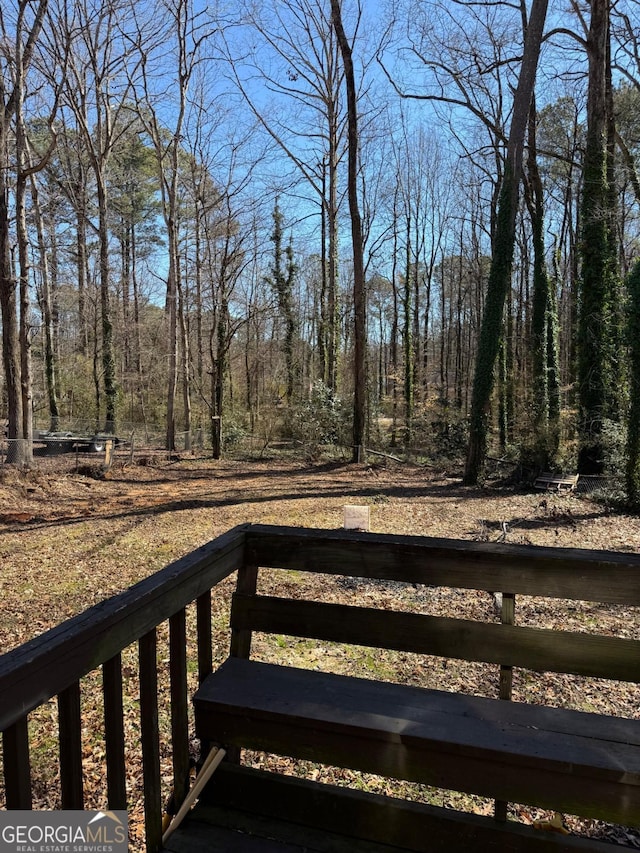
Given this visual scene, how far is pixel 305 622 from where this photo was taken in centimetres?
190

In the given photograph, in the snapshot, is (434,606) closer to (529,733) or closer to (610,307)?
(529,733)

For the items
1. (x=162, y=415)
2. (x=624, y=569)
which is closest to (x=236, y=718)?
(x=624, y=569)

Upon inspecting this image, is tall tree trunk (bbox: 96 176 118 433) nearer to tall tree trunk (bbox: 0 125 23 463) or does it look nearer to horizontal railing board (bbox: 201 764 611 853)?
tall tree trunk (bbox: 0 125 23 463)

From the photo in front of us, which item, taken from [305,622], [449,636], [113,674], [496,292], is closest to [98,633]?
[113,674]

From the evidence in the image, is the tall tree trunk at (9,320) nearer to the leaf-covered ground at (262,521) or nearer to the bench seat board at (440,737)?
the leaf-covered ground at (262,521)

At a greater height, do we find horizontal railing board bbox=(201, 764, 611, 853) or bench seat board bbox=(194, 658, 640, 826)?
bench seat board bbox=(194, 658, 640, 826)

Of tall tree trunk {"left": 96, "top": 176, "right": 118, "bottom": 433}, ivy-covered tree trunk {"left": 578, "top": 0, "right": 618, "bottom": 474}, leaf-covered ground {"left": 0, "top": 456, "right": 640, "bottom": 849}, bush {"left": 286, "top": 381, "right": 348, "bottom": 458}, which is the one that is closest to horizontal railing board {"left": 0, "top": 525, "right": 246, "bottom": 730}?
leaf-covered ground {"left": 0, "top": 456, "right": 640, "bottom": 849}

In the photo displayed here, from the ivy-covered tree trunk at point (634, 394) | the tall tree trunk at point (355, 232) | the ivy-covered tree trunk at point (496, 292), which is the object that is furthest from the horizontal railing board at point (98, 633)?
the tall tree trunk at point (355, 232)

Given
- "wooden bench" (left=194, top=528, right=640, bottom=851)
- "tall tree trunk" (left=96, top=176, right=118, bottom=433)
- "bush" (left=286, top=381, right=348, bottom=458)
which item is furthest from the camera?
"tall tree trunk" (left=96, top=176, right=118, bottom=433)

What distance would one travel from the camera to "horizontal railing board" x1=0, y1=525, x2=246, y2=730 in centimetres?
108

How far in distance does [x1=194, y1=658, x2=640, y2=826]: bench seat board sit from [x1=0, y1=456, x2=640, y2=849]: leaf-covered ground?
4.15 feet

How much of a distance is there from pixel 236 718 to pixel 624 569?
1.33 m

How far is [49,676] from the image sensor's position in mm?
1159

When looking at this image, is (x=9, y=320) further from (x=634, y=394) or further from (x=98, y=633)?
(x=634, y=394)
